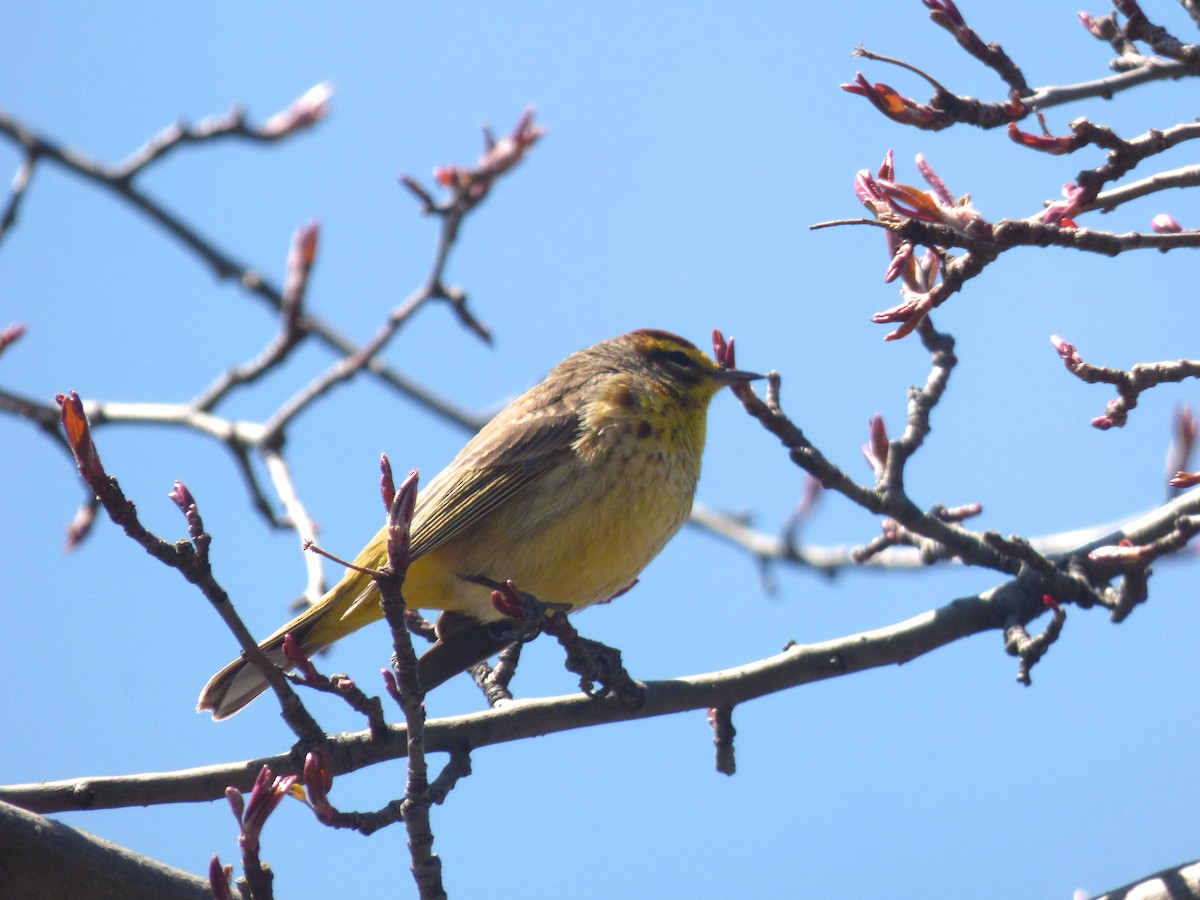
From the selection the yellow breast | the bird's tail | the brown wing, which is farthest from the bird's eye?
the bird's tail

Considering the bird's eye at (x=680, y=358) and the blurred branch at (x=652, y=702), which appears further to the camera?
the bird's eye at (x=680, y=358)

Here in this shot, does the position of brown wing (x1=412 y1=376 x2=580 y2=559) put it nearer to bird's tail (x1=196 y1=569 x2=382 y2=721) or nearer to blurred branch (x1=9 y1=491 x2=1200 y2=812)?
bird's tail (x1=196 y1=569 x2=382 y2=721)

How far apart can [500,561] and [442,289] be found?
60.2 inches

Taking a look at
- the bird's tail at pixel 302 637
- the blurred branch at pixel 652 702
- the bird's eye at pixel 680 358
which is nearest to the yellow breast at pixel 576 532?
the bird's tail at pixel 302 637

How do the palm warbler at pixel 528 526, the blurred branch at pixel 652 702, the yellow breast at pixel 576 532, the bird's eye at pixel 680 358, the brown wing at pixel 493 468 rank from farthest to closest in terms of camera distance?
1. the bird's eye at pixel 680 358
2. the brown wing at pixel 493 468
3. the yellow breast at pixel 576 532
4. the palm warbler at pixel 528 526
5. the blurred branch at pixel 652 702

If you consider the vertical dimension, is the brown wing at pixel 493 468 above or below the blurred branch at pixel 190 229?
below

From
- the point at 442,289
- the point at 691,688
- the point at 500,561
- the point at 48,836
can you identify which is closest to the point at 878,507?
the point at 691,688

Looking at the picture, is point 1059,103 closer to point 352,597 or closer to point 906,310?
point 906,310

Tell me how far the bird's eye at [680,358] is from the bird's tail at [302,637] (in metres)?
2.50

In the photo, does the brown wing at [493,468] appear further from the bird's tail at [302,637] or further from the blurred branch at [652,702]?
the blurred branch at [652,702]

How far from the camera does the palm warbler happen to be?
5305mm

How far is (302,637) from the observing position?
5422 mm

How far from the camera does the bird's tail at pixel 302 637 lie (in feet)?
16.8

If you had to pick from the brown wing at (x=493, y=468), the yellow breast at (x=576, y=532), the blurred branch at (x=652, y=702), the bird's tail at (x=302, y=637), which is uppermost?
the brown wing at (x=493, y=468)
